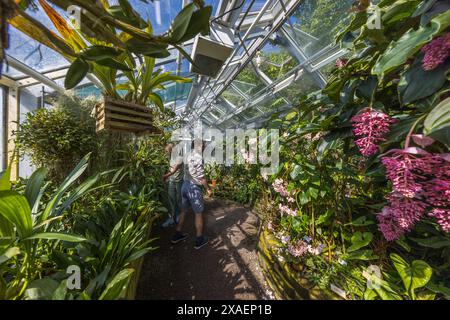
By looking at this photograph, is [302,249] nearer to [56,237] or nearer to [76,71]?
[56,237]

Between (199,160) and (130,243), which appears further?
(199,160)

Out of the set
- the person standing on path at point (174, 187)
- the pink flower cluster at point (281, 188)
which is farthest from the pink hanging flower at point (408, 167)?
the person standing on path at point (174, 187)

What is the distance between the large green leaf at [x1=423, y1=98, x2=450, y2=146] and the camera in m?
0.35

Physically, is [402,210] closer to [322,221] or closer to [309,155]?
[322,221]

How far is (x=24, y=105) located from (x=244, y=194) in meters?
3.65

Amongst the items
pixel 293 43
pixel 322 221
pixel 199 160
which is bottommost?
pixel 322 221

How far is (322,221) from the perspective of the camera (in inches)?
42.7

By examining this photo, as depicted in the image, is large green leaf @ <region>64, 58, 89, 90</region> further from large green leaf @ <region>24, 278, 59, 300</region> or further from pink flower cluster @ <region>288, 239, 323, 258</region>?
pink flower cluster @ <region>288, 239, 323, 258</region>

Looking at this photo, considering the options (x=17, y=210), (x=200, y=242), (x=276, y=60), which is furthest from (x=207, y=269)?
(x=276, y=60)

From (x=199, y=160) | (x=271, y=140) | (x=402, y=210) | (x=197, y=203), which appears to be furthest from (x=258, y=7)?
(x=402, y=210)

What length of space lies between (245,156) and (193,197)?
2.39 feet

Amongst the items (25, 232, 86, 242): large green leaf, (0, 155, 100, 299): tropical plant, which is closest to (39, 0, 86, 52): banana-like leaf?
(0, 155, 100, 299): tropical plant

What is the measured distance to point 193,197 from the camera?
1910mm
